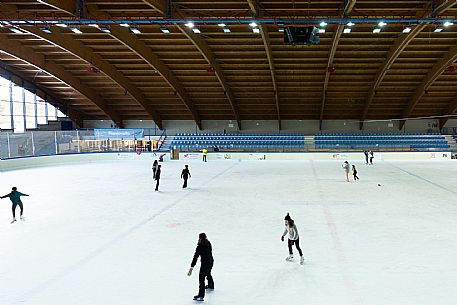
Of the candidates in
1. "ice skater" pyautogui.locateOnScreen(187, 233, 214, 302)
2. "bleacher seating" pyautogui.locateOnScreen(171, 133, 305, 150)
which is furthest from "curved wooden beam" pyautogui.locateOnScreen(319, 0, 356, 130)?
"ice skater" pyautogui.locateOnScreen(187, 233, 214, 302)

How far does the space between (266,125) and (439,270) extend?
4098 centimetres

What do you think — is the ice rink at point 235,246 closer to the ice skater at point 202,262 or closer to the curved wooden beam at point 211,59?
the ice skater at point 202,262

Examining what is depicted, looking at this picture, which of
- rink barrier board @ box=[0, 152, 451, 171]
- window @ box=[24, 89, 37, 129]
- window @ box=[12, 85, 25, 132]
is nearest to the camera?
rink barrier board @ box=[0, 152, 451, 171]

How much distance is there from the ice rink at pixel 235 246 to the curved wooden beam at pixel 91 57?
14.3 meters

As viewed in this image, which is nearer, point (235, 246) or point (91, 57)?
point (235, 246)

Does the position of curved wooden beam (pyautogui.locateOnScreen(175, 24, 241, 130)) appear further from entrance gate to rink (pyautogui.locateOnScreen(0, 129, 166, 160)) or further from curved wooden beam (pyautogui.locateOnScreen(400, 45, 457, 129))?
curved wooden beam (pyautogui.locateOnScreen(400, 45, 457, 129))

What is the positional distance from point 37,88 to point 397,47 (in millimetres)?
39536

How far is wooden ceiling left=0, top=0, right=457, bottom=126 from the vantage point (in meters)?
25.3

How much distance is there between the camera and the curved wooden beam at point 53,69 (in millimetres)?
31156

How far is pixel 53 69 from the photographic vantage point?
36688 millimetres

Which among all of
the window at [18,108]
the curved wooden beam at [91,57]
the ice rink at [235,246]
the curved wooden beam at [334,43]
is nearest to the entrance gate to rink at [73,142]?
the curved wooden beam at [91,57]

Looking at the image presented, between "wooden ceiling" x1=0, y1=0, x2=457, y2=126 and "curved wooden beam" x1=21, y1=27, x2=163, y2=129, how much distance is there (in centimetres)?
11

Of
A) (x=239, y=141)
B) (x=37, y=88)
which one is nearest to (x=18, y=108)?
(x=37, y=88)

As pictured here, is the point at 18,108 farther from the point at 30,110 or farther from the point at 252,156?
the point at 252,156
